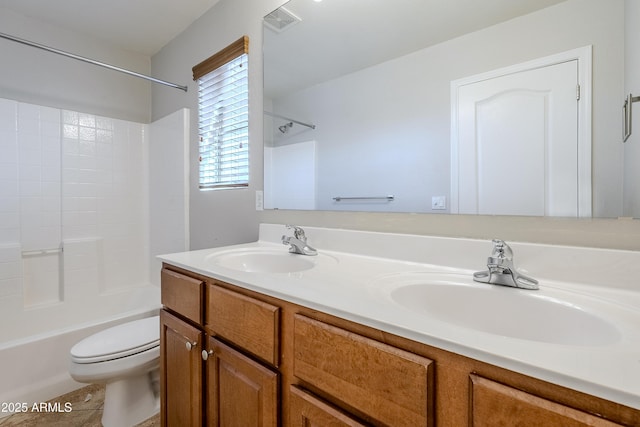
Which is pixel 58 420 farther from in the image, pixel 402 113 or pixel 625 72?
pixel 625 72

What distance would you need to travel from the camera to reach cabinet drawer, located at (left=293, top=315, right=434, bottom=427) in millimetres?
479

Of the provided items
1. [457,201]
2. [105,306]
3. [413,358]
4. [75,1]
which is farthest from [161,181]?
[413,358]

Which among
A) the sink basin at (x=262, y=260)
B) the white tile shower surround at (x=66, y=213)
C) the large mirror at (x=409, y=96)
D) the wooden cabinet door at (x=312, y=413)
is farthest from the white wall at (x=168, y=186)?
the wooden cabinet door at (x=312, y=413)

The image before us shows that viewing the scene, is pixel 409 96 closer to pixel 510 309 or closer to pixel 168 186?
pixel 510 309

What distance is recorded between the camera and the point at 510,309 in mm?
706

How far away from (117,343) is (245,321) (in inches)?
38.6

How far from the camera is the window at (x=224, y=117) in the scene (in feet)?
5.43

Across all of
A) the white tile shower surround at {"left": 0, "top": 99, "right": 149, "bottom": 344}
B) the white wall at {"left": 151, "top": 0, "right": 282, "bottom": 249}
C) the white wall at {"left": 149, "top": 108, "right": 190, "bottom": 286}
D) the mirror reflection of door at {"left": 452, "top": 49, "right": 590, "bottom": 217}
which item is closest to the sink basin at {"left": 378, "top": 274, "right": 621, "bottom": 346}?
the mirror reflection of door at {"left": 452, "top": 49, "right": 590, "bottom": 217}

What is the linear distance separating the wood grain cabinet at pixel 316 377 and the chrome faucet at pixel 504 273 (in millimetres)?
382

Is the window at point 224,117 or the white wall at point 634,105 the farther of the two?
the window at point 224,117

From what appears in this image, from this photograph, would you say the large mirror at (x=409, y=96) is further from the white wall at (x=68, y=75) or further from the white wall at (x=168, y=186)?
the white wall at (x=68, y=75)

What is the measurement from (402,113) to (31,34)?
2561 millimetres

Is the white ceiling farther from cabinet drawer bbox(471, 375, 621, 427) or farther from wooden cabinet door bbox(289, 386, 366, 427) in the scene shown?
cabinet drawer bbox(471, 375, 621, 427)

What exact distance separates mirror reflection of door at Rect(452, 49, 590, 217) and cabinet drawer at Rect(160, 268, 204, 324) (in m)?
0.94
